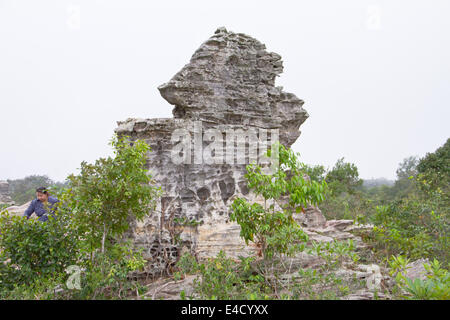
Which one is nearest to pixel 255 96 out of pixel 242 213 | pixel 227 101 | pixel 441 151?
pixel 227 101

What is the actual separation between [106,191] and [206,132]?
358 centimetres

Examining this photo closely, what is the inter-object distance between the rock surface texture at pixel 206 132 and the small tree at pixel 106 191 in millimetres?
2055

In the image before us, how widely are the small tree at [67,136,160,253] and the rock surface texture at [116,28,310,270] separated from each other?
80.9 inches

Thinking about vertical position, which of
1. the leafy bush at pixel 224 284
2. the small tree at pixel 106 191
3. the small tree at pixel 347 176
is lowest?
the leafy bush at pixel 224 284

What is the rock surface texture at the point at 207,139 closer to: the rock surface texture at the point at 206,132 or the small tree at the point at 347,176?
the rock surface texture at the point at 206,132

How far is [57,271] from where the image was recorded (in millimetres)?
5656

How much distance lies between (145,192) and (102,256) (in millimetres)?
1287

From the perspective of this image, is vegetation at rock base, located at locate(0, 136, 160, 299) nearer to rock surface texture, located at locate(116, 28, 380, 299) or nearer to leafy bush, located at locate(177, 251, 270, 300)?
leafy bush, located at locate(177, 251, 270, 300)

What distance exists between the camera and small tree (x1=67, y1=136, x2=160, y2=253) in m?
5.41

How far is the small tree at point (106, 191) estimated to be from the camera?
17.7 feet

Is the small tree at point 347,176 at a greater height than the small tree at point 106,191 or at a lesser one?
greater

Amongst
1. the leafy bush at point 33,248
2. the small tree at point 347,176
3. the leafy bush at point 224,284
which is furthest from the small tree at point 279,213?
the small tree at point 347,176

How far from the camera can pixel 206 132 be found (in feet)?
27.5

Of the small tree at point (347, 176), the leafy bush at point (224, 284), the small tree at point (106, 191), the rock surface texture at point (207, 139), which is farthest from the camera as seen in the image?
the small tree at point (347, 176)
